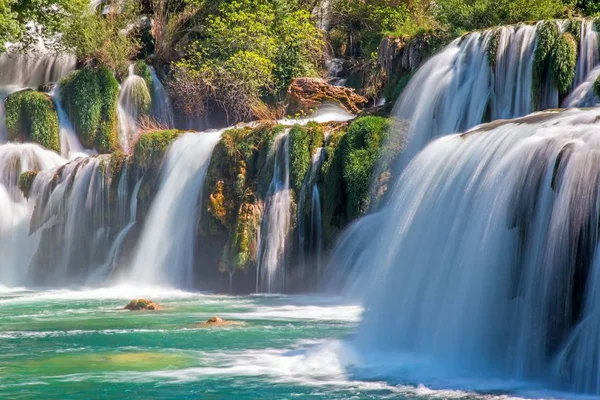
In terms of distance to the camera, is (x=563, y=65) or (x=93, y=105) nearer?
(x=563, y=65)

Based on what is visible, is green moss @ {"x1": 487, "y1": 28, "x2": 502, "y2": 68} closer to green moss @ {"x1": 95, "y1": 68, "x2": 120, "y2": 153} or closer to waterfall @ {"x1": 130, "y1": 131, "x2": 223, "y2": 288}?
waterfall @ {"x1": 130, "y1": 131, "x2": 223, "y2": 288}

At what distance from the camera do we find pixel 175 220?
27.2 metres

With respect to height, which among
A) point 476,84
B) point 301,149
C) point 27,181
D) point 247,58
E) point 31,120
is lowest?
point 27,181

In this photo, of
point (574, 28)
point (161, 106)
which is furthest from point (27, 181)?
point (574, 28)

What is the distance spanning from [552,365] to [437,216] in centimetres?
331

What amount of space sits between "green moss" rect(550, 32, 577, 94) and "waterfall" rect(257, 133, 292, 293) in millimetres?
6808

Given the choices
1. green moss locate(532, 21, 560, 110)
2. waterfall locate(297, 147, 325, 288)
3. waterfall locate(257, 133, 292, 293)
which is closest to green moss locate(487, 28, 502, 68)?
green moss locate(532, 21, 560, 110)

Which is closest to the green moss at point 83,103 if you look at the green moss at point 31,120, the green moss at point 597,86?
the green moss at point 31,120

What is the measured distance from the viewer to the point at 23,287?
29547 millimetres

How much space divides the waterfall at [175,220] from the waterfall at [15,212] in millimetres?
5103

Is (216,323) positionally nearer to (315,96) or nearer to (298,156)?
(298,156)

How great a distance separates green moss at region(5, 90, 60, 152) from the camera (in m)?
35.2

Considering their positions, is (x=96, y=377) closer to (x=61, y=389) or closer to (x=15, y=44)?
(x=61, y=389)

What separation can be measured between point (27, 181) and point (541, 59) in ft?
52.6
